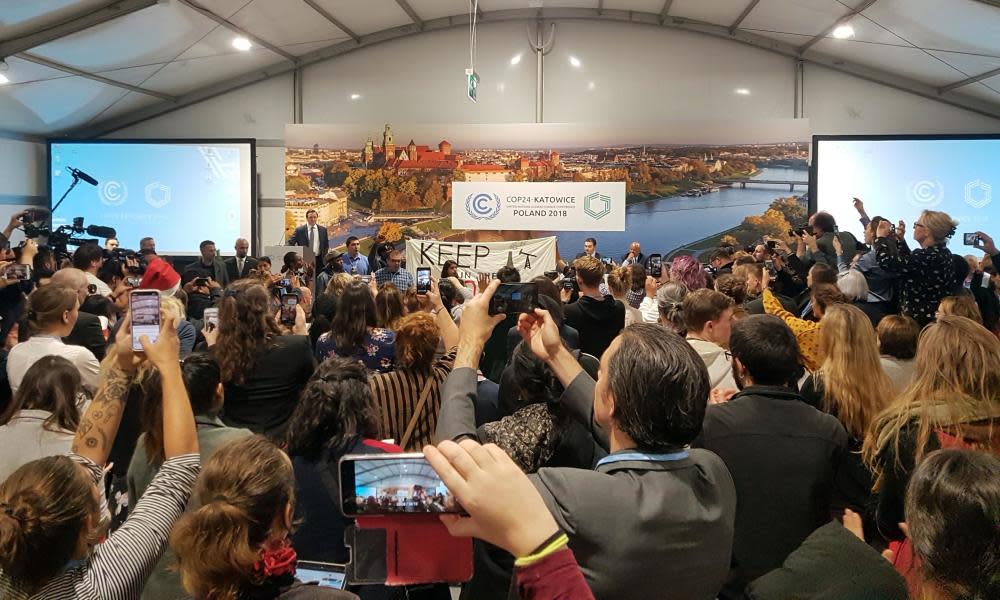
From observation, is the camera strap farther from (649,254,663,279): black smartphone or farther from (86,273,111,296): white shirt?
(649,254,663,279): black smartphone

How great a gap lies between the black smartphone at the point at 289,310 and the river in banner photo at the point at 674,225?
7.91m

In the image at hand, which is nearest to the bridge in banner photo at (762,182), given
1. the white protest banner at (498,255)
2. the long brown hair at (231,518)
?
the white protest banner at (498,255)

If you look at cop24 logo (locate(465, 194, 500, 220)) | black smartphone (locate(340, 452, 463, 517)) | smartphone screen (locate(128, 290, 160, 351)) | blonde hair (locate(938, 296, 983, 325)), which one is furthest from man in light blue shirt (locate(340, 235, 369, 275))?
black smartphone (locate(340, 452, 463, 517))

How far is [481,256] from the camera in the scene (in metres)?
11.8

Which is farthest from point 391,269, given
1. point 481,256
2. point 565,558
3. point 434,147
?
point 565,558

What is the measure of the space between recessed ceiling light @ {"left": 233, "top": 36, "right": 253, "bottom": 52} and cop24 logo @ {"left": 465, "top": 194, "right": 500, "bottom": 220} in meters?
4.25

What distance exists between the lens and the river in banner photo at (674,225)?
12.3 meters

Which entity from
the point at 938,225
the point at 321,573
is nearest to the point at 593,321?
the point at 938,225

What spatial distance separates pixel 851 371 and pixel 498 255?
9339 mm

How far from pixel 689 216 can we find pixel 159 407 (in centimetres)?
1129

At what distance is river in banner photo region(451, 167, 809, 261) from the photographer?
12.3m

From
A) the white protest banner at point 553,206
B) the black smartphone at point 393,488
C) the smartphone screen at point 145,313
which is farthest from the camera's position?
the white protest banner at point 553,206

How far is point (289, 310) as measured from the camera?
462 centimetres

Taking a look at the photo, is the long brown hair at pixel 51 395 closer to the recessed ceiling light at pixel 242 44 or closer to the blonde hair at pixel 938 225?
the blonde hair at pixel 938 225
